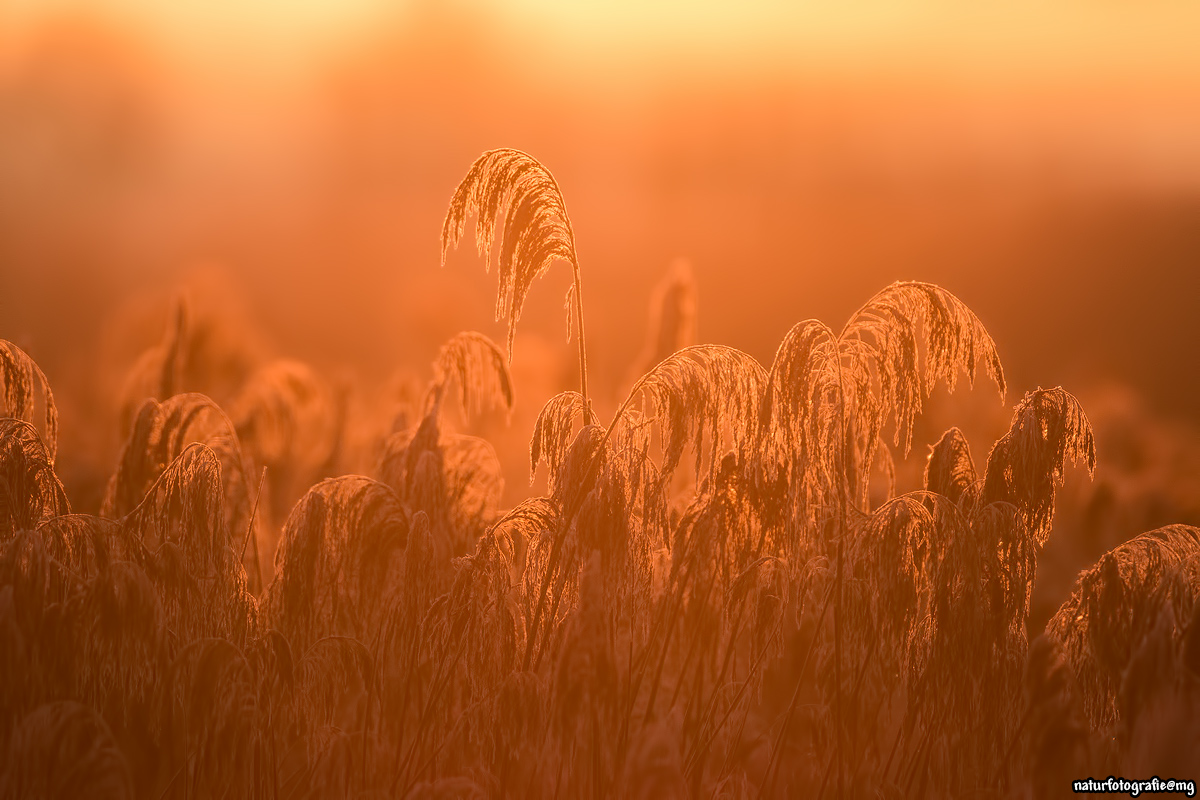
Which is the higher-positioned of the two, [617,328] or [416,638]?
[617,328]

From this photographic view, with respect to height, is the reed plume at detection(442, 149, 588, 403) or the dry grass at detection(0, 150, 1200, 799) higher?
the reed plume at detection(442, 149, 588, 403)

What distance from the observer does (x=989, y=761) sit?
18.1ft

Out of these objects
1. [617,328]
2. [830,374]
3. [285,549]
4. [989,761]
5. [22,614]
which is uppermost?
[617,328]

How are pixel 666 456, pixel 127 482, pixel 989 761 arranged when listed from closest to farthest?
pixel 666 456 < pixel 989 761 < pixel 127 482

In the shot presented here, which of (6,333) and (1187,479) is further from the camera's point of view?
(1187,479)

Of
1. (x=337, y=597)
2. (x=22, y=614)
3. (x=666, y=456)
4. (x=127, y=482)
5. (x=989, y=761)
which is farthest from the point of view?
(x=127, y=482)

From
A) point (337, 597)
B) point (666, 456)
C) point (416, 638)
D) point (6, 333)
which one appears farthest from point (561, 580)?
point (6, 333)

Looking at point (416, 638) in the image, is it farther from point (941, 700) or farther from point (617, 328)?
point (617, 328)

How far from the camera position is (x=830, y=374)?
4750 mm

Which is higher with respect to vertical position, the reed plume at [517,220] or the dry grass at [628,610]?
the reed plume at [517,220]

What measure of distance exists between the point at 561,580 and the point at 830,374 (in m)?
1.66

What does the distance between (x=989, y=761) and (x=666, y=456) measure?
107 inches

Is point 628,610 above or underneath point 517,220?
underneath

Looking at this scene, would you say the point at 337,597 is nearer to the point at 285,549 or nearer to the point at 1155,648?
the point at 285,549
